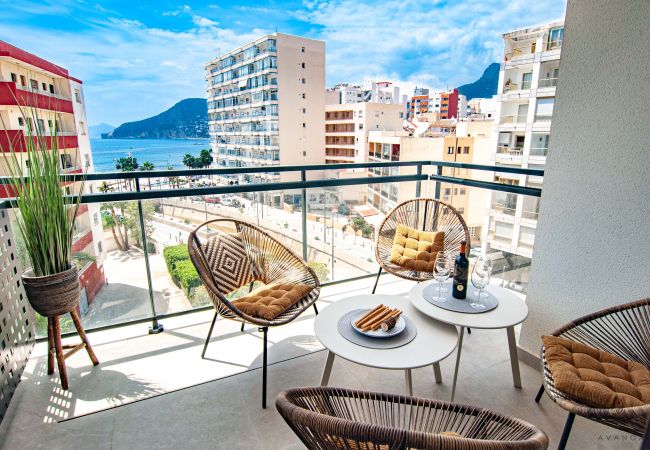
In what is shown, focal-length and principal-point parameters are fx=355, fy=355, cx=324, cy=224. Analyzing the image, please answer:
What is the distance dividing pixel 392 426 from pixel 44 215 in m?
1.90

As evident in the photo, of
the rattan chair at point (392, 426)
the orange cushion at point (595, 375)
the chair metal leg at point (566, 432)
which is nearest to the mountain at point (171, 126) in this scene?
the rattan chair at point (392, 426)

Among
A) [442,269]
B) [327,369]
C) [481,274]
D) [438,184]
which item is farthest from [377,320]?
[438,184]

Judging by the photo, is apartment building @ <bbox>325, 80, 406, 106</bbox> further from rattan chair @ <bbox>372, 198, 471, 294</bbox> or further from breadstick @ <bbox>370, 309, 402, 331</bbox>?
breadstick @ <bbox>370, 309, 402, 331</bbox>

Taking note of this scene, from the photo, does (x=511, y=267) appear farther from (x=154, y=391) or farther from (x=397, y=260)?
(x=154, y=391)

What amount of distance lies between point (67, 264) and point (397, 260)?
2.21 metres

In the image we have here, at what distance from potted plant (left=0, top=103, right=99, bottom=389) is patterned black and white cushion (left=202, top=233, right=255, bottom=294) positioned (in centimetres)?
76

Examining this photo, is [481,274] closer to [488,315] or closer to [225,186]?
[488,315]

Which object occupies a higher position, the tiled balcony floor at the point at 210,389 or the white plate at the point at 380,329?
the white plate at the point at 380,329

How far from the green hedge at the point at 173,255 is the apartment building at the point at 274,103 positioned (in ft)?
104

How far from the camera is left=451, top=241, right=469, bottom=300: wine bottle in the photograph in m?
1.88

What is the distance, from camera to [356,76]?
174ft

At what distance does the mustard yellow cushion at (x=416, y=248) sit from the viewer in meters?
2.80

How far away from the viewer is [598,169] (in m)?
1.79

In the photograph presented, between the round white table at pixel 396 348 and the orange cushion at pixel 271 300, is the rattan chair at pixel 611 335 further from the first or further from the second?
the orange cushion at pixel 271 300
